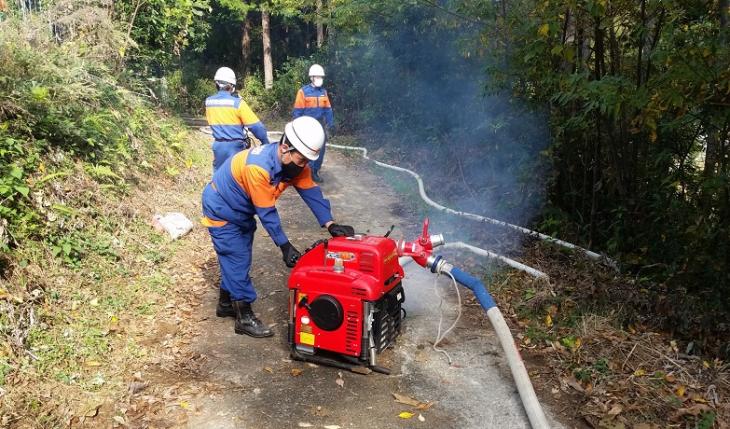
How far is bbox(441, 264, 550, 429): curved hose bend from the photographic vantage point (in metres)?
3.31

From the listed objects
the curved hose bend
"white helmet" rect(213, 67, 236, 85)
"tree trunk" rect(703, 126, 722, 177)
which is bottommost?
the curved hose bend

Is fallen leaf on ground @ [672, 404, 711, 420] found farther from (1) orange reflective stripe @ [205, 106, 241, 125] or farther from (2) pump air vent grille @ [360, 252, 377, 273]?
(1) orange reflective stripe @ [205, 106, 241, 125]

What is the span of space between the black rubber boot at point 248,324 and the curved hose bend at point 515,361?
1.79 m

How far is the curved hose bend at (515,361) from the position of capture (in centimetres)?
331

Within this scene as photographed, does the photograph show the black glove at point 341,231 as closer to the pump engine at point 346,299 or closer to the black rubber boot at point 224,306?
the pump engine at point 346,299

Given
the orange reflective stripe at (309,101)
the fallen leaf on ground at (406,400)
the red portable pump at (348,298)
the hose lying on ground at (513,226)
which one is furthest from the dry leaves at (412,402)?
the orange reflective stripe at (309,101)

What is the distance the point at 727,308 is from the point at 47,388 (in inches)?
216

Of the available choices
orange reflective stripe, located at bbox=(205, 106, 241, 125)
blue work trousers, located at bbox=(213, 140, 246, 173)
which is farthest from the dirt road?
orange reflective stripe, located at bbox=(205, 106, 241, 125)

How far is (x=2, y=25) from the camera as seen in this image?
6383mm

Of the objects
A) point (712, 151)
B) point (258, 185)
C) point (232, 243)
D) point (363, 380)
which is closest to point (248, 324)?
point (232, 243)

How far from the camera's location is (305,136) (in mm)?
3898

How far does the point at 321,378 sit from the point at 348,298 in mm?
723

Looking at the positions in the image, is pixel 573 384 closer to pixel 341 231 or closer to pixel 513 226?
pixel 341 231

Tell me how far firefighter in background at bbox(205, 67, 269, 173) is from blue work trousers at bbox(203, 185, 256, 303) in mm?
2288
